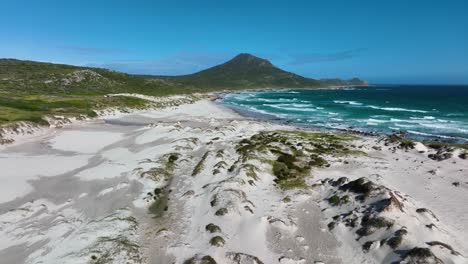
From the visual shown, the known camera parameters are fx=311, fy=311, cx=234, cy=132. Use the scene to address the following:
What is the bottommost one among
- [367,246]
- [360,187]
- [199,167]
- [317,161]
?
[317,161]

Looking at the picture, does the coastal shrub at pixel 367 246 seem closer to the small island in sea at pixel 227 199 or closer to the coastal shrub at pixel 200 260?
the small island in sea at pixel 227 199

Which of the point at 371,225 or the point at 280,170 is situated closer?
the point at 371,225

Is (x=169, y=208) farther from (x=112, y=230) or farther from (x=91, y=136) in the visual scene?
(x=91, y=136)

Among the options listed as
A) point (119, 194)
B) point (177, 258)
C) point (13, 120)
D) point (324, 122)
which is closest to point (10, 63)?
point (13, 120)

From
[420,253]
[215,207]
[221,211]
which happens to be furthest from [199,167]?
[420,253]

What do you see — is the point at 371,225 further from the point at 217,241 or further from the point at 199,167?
the point at 199,167

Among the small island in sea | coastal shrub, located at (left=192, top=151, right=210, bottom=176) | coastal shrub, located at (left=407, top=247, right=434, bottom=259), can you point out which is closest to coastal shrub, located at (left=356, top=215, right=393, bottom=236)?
the small island in sea

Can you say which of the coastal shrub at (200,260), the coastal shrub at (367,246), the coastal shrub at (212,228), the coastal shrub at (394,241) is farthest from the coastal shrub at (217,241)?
the coastal shrub at (394,241)
